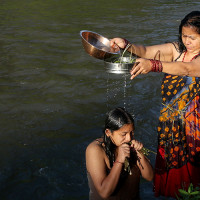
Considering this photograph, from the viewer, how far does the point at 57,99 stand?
7055 millimetres

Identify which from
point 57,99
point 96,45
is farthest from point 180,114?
point 57,99

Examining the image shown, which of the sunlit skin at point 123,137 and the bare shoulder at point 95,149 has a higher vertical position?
the sunlit skin at point 123,137

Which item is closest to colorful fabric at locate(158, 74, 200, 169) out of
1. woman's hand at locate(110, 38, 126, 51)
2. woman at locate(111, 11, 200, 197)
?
woman at locate(111, 11, 200, 197)

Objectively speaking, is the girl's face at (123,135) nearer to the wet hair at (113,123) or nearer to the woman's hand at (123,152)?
the wet hair at (113,123)

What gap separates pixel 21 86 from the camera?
7.55m

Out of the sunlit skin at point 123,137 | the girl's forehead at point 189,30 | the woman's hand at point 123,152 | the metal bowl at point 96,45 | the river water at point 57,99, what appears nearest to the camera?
the woman's hand at point 123,152

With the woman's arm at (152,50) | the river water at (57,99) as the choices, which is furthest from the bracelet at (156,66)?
the river water at (57,99)

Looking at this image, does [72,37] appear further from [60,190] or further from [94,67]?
[60,190]

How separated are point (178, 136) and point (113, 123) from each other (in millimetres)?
858

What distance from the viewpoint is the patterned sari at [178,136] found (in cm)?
352

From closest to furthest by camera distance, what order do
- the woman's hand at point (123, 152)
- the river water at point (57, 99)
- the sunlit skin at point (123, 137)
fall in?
the woman's hand at point (123, 152), the sunlit skin at point (123, 137), the river water at point (57, 99)

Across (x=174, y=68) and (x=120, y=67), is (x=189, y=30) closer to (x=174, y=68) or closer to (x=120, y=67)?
(x=174, y=68)

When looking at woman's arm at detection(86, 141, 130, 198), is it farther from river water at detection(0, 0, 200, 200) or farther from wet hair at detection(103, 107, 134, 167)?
river water at detection(0, 0, 200, 200)

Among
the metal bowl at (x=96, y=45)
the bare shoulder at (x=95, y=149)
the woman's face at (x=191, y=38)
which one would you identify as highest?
the woman's face at (x=191, y=38)
